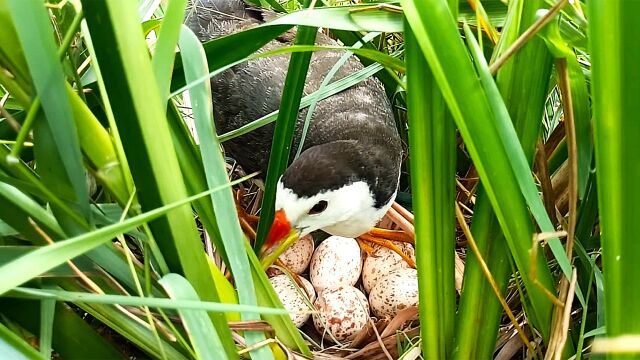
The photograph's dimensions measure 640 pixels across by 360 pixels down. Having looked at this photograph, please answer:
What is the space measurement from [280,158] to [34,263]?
397 mm

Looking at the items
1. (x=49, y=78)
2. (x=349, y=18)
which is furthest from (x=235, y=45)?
(x=49, y=78)

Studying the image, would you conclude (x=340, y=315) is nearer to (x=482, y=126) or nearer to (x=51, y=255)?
(x=482, y=126)

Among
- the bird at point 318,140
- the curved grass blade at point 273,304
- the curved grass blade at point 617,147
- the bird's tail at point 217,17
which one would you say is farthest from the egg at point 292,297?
the curved grass blade at point 617,147

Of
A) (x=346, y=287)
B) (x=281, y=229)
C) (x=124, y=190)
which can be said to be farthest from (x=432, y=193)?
(x=346, y=287)

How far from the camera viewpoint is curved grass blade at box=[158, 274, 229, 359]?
0.44m

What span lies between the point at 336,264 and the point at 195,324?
725mm

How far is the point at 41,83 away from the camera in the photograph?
1.25 ft

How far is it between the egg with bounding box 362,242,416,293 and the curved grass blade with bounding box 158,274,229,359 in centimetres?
73

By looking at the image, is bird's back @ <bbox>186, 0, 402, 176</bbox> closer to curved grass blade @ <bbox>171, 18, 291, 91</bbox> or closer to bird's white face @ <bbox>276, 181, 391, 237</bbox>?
bird's white face @ <bbox>276, 181, 391, 237</bbox>

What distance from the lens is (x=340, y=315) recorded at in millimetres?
1041

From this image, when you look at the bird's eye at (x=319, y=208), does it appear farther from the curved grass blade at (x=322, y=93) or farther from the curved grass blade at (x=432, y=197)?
the curved grass blade at (x=432, y=197)

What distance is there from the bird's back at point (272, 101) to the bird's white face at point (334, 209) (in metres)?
0.08

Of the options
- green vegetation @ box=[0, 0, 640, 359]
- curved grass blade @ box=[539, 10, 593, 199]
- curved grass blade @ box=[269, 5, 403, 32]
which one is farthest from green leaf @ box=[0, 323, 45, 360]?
curved grass blade @ box=[539, 10, 593, 199]

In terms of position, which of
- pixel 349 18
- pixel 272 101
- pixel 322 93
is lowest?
pixel 272 101
